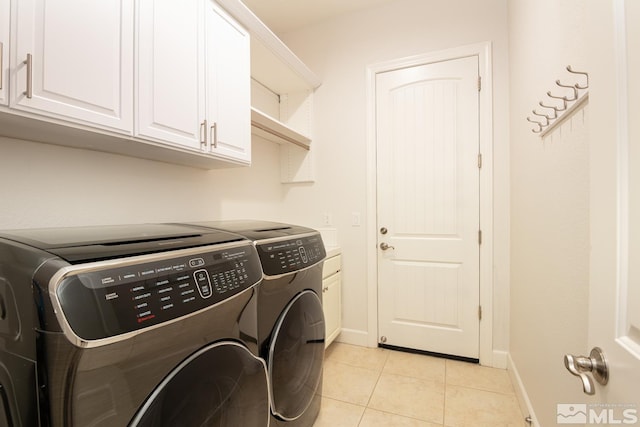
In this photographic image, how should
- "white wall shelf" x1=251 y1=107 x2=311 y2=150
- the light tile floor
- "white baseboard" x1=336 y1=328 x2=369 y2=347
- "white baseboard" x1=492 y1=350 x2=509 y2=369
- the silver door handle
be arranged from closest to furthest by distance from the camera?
the silver door handle
the light tile floor
"white wall shelf" x1=251 y1=107 x2=311 y2=150
"white baseboard" x1=492 y1=350 x2=509 y2=369
"white baseboard" x1=336 y1=328 x2=369 y2=347

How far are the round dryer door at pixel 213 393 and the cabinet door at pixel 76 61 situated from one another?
0.84 m

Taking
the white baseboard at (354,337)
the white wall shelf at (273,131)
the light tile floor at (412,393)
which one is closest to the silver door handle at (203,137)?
the white wall shelf at (273,131)

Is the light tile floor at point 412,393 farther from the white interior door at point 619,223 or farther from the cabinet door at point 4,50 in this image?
the cabinet door at point 4,50

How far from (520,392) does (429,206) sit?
128 centimetres

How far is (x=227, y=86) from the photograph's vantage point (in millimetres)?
1521

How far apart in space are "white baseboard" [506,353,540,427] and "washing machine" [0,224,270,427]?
1.50 m

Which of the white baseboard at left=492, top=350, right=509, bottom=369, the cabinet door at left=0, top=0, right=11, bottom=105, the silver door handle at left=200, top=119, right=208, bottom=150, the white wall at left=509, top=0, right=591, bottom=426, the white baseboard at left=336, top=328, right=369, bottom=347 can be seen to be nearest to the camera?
the cabinet door at left=0, top=0, right=11, bottom=105

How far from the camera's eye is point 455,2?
2154 mm

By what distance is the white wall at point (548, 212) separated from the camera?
0.95 metres

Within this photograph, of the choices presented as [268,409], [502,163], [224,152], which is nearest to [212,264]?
[268,409]

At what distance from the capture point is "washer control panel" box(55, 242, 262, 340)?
522 mm

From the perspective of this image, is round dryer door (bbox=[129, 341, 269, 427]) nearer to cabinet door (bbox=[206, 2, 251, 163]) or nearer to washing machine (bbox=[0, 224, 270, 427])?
washing machine (bbox=[0, 224, 270, 427])

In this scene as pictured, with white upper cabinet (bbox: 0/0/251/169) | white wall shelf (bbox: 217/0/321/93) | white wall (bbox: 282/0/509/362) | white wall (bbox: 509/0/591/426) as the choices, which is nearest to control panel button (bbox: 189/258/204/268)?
white upper cabinet (bbox: 0/0/251/169)

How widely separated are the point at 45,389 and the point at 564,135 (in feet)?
5.40
